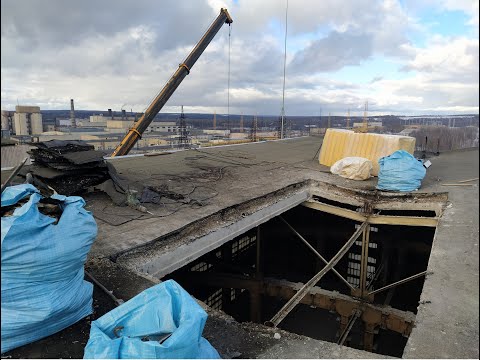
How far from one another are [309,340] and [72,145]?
18.9 ft

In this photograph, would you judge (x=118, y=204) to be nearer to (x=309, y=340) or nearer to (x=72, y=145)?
(x=72, y=145)

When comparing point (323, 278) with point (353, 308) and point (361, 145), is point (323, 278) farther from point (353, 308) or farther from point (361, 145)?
point (361, 145)

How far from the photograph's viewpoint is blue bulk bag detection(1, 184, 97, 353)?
8.64 feet

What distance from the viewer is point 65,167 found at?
21.2 feet

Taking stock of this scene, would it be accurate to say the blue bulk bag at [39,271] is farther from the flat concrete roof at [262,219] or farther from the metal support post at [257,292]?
the metal support post at [257,292]

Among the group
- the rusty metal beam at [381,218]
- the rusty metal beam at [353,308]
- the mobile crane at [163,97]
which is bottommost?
the rusty metal beam at [353,308]

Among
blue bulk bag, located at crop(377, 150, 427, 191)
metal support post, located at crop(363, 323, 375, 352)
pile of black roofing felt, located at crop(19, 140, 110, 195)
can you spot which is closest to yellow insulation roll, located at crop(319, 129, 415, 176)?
blue bulk bag, located at crop(377, 150, 427, 191)

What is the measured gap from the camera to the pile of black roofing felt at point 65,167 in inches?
253

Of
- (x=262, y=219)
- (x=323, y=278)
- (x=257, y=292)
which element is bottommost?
(x=323, y=278)

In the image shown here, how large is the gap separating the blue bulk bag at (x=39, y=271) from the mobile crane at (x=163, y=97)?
10852mm

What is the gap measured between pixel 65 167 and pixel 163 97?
343 inches

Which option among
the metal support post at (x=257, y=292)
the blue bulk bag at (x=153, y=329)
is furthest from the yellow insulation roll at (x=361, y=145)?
the blue bulk bag at (x=153, y=329)

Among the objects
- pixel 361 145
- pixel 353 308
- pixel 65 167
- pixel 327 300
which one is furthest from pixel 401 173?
pixel 65 167

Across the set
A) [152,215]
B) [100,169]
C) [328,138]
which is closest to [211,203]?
[152,215]
